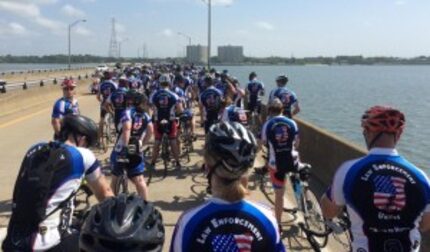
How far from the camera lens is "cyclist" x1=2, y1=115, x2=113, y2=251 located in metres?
3.88

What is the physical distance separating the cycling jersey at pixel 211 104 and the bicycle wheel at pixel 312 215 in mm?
5509

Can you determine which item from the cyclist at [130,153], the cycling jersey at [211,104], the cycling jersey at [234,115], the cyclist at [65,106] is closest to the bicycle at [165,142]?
the cycling jersey at [211,104]

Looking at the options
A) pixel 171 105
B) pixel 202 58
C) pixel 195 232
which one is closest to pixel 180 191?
pixel 171 105

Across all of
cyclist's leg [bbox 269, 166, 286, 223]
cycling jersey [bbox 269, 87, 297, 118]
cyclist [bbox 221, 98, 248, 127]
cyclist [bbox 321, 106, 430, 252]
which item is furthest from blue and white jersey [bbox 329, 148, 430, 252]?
cycling jersey [bbox 269, 87, 297, 118]

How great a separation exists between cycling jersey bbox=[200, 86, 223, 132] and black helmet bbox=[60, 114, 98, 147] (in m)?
9.05

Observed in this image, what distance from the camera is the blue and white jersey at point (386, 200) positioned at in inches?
152

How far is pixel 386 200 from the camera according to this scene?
385cm

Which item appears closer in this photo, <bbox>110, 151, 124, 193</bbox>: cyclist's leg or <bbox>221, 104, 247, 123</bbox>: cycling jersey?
<bbox>110, 151, 124, 193</bbox>: cyclist's leg

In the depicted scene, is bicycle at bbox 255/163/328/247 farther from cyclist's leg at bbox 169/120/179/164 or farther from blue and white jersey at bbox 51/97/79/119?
cyclist's leg at bbox 169/120/179/164

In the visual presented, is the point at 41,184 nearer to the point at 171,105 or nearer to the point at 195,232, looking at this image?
the point at 195,232

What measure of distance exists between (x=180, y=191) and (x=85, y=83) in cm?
3894

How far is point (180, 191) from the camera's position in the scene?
35.5 feet

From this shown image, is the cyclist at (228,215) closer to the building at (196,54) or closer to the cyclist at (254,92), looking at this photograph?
the cyclist at (254,92)

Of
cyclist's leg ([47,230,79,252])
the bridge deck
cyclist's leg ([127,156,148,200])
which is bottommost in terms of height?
the bridge deck
